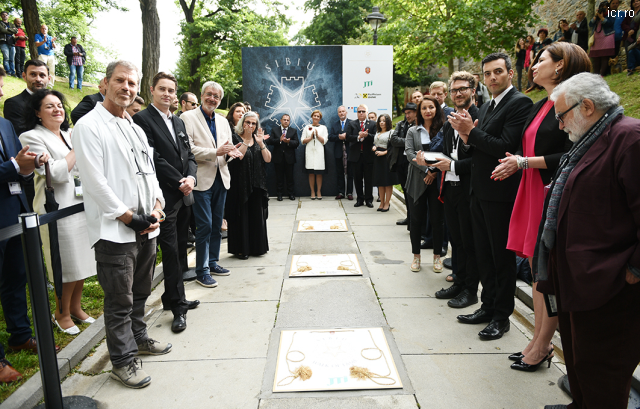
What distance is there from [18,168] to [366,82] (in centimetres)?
881

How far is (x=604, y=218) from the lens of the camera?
6.40 feet

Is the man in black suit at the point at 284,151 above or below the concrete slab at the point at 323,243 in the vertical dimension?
above

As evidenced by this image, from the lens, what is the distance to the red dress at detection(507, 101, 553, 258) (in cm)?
291

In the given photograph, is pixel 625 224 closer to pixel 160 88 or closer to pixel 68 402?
pixel 68 402

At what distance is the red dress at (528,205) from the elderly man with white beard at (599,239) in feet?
2.47

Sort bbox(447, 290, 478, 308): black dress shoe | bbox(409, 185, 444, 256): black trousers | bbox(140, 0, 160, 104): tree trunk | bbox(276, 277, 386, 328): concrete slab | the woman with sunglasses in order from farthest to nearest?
bbox(140, 0, 160, 104): tree trunk < bbox(409, 185, 444, 256): black trousers < bbox(447, 290, 478, 308): black dress shoe < bbox(276, 277, 386, 328): concrete slab < the woman with sunglasses

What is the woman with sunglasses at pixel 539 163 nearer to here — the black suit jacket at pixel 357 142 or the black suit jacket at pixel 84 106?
the black suit jacket at pixel 84 106

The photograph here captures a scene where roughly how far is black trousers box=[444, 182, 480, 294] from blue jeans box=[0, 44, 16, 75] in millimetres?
17266

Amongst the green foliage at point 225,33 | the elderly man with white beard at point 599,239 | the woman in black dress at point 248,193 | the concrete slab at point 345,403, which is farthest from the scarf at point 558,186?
the green foliage at point 225,33

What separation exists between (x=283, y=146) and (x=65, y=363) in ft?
26.1

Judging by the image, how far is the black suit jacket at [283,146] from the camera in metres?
10.5

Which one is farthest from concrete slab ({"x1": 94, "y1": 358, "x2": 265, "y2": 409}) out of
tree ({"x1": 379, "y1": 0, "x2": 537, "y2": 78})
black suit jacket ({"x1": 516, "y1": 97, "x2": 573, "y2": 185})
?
tree ({"x1": 379, "y1": 0, "x2": 537, "y2": 78})

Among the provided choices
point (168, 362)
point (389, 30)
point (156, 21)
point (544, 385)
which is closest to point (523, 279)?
point (544, 385)

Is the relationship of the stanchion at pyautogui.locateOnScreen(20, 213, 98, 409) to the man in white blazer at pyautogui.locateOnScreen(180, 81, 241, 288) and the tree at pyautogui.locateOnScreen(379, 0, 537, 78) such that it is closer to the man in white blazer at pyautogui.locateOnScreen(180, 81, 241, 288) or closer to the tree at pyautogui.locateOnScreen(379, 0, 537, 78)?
the man in white blazer at pyautogui.locateOnScreen(180, 81, 241, 288)
